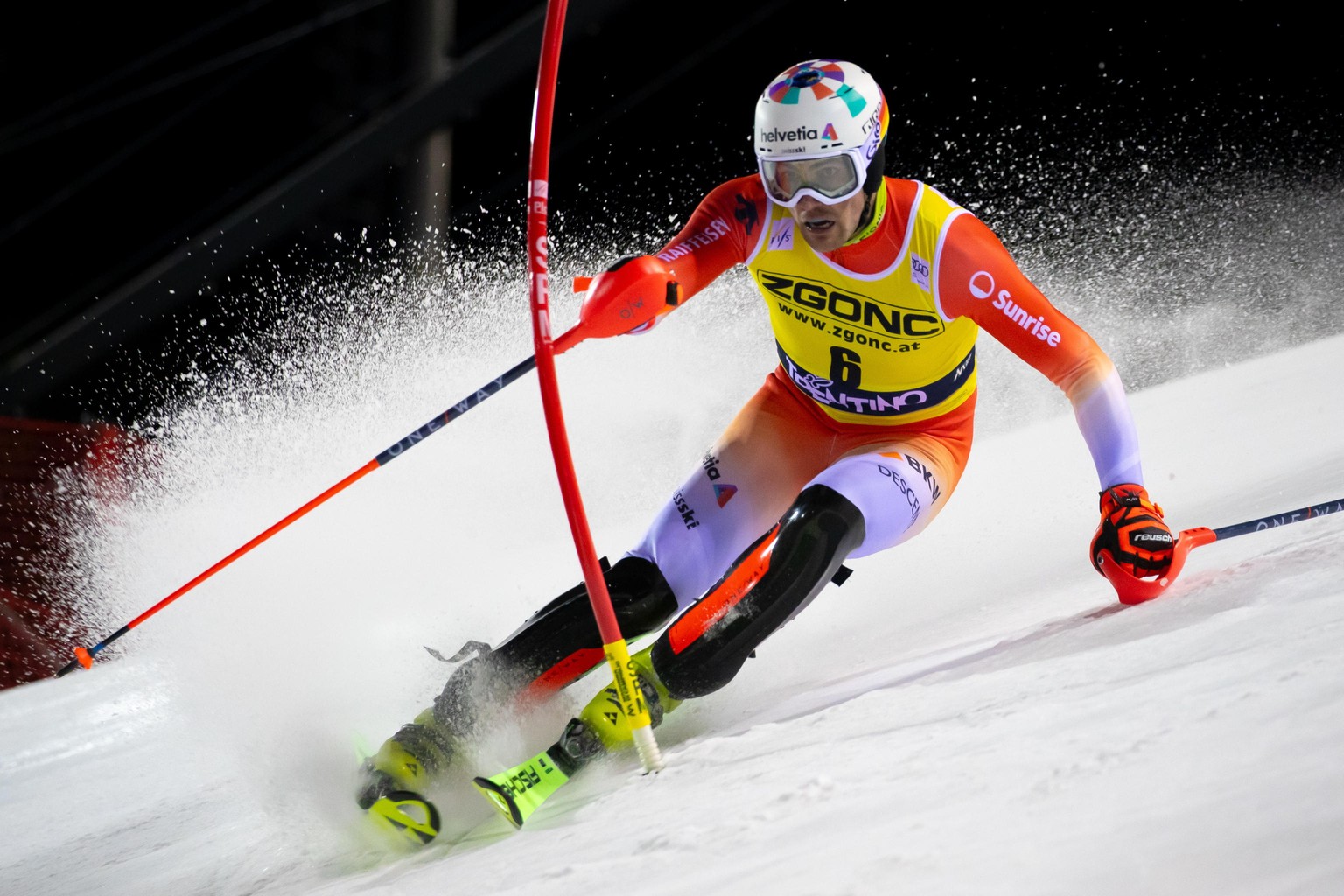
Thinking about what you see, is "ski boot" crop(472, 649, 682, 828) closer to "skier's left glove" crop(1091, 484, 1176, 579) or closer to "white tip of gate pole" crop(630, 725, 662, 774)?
"white tip of gate pole" crop(630, 725, 662, 774)

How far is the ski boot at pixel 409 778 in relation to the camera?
67.4 inches

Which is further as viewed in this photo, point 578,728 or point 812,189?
point 812,189

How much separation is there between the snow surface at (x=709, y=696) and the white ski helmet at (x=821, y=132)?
905mm

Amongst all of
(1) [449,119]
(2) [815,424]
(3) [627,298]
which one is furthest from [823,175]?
(1) [449,119]

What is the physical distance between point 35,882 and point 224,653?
66 cm

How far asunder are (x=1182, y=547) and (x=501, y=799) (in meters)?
1.29

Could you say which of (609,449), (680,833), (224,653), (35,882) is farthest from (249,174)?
(680,833)

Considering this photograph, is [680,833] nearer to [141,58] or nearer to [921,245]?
[921,245]

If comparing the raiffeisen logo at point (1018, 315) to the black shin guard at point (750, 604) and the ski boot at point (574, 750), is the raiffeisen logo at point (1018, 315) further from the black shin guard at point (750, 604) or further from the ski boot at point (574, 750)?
the ski boot at point (574, 750)

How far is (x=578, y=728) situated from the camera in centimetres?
178

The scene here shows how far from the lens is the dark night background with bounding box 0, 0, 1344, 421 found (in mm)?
5121

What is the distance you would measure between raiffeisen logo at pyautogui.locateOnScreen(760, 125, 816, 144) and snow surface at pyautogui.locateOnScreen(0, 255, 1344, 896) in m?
0.98

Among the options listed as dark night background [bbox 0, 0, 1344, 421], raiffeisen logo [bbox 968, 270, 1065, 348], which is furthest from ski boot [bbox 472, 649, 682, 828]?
dark night background [bbox 0, 0, 1344, 421]

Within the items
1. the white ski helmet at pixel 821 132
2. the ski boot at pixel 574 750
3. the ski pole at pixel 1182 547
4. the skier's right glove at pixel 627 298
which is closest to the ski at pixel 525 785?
the ski boot at pixel 574 750
